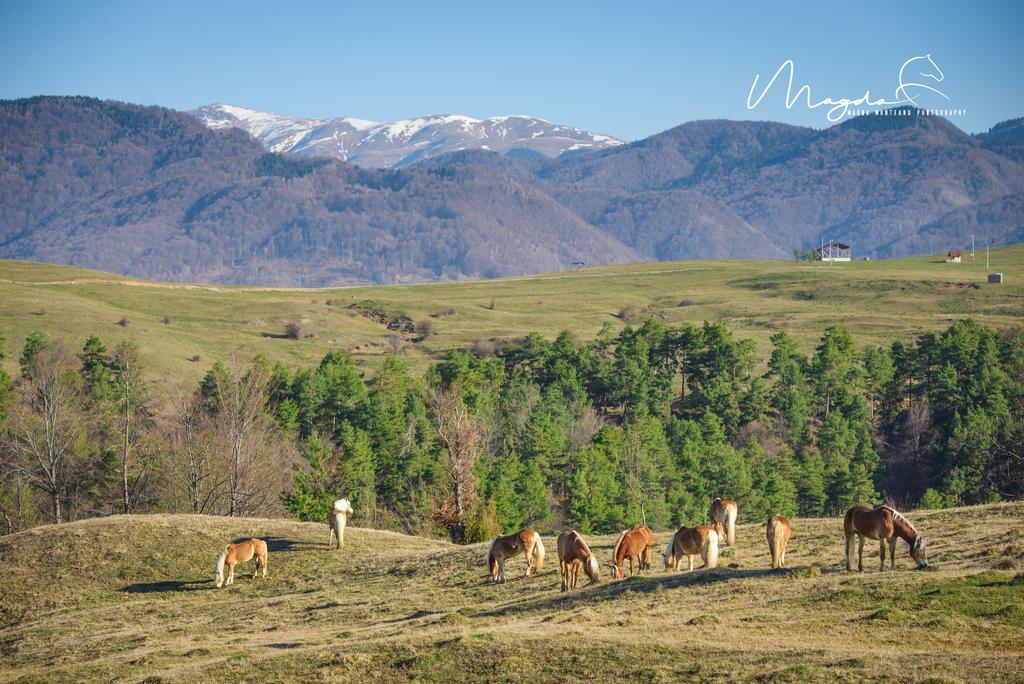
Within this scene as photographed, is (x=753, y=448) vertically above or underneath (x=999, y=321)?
underneath

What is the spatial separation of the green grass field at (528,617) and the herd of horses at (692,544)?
0.67 metres

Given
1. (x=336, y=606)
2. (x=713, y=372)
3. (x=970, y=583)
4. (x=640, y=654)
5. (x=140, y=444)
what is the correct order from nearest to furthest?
(x=640, y=654) < (x=970, y=583) < (x=336, y=606) < (x=140, y=444) < (x=713, y=372)

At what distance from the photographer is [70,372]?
354ft

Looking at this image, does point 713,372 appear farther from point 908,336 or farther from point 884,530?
point 884,530

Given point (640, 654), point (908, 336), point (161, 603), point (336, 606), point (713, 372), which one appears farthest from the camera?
point (908, 336)

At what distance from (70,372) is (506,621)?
296 feet

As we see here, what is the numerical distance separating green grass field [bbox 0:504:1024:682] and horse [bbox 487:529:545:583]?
65 cm

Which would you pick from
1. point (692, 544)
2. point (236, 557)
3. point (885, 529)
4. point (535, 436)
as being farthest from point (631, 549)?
point (535, 436)

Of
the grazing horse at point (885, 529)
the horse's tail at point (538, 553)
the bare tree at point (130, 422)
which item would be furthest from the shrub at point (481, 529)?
the grazing horse at point (885, 529)

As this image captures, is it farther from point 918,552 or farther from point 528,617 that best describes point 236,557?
point 918,552

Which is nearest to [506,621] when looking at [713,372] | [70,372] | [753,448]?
[753,448]

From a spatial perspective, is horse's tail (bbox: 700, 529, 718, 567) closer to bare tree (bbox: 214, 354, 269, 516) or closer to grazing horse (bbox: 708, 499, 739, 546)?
grazing horse (bbox: 708, 499, 739, 546)

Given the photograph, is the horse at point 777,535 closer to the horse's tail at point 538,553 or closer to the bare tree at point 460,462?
the horse's tail at point 538,553

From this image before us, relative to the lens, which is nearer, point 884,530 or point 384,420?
point 884,530
